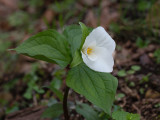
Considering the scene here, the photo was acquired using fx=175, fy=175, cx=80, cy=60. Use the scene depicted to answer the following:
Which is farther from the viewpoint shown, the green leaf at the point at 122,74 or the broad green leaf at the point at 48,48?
the green leaf at the point at 122,74

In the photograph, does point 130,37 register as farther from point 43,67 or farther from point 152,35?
point 43,67

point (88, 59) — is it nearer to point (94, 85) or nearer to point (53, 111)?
point (94, 85)

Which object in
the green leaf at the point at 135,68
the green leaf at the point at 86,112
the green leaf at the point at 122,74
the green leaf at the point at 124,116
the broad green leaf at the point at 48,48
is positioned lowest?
the green leaf at the point at 86,112

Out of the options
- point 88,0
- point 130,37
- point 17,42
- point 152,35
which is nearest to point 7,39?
point 17,42

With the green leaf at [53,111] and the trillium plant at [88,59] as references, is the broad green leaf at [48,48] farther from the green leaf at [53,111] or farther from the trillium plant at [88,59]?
the green leaf at [53,111]

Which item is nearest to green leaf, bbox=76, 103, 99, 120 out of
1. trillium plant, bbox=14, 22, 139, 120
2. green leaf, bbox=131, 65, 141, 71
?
trillium plant, bbox=14, 22, 139, 120

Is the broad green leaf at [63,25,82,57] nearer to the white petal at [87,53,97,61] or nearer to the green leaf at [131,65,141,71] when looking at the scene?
the white petal at [87,53,97,61]

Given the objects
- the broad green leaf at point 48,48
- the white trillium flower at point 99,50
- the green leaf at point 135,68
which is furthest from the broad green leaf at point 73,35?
the green leaf at point 135,68
